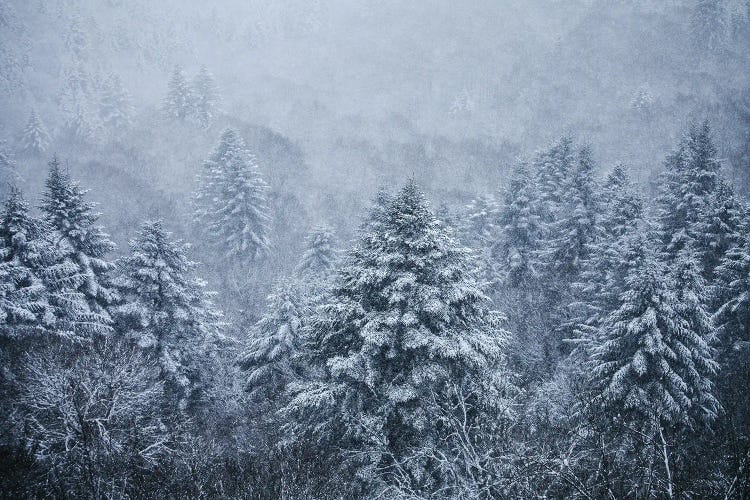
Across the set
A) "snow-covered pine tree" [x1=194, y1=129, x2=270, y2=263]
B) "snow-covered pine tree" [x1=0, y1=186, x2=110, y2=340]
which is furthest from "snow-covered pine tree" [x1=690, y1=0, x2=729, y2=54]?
"snow-covered pine tree" [x1=0, y1=186, x2=110, y2=340]

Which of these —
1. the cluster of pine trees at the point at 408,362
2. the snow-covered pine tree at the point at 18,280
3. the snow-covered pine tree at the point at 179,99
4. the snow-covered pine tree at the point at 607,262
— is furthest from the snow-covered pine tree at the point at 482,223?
the snow-covered pine tree at the point at 179,99

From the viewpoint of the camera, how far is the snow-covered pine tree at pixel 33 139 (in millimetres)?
51219

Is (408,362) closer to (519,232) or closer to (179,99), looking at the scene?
(519,232)

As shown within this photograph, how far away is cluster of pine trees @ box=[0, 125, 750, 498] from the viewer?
8305mm

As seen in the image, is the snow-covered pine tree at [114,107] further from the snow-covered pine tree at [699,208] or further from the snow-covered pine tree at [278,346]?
the snow-covered pine tree at [699,208]

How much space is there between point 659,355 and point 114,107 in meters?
65.3

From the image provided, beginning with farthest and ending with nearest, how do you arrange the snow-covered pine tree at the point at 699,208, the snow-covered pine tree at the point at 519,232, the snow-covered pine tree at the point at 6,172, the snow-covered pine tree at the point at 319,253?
the snow-covered pine tree at the point at 6,172 < the snow-covered pine tree at the point at 319,253 < the snow-covered pine tree at the point at 519,232 < the snow-covered pine tree at the point at 699,208

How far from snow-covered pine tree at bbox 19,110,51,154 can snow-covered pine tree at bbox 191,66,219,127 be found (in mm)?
19817

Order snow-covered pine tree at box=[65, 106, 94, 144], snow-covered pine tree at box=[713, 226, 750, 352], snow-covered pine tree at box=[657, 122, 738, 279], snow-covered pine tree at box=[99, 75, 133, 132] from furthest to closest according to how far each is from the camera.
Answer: snow-covered pine tree at box=[99, 75, 133, 132] < snow-covered pine tree at box=[65, 106, 94, 144] < snow-covered pine tree at box=[657, 122, 738, 279] < snow-covered pine tree at box=[713, 226, 750, 352]

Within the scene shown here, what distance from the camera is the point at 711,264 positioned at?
20109 mm

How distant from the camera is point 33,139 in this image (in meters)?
51.4

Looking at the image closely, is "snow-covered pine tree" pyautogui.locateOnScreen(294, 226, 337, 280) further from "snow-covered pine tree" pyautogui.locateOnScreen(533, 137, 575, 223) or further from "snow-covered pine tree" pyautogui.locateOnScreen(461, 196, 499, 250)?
"snow-covered pine tree" pyautogui.locateOnScreen(533, 137, 575, 223)

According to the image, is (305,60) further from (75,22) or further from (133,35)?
(75,22)

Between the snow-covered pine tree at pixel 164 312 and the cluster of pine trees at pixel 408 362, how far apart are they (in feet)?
0.38
